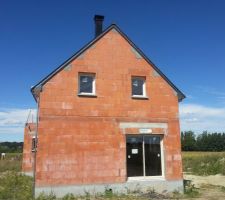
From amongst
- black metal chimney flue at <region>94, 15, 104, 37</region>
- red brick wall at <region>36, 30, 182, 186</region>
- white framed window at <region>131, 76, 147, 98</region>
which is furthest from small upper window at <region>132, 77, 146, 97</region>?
black metal chimney flue at <region>94, 15, 104, 37</region>

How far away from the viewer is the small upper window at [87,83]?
54.4 ft

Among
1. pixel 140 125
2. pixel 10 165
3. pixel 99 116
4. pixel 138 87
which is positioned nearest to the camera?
pixel 99 116

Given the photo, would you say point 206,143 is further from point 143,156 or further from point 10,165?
point 143,156

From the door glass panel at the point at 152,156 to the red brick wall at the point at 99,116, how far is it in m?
0.45

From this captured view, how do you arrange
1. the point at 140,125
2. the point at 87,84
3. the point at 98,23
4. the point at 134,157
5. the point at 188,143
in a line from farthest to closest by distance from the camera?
the point at 188,143, the point at 98,23, the point at 140,125, the point at 87,84, the point at 134,157

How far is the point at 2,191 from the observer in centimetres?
1658

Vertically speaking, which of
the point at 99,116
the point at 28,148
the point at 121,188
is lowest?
the point at 121,188

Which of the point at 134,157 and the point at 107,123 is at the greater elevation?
the point at 107,123

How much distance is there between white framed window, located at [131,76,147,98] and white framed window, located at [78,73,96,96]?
2.13m

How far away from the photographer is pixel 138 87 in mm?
17656

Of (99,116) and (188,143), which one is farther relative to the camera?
(188,143)

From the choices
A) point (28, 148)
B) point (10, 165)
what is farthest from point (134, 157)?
point (10, 165)

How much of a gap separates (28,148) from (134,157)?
12.5 metres

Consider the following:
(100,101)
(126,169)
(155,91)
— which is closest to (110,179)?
(126,169)
